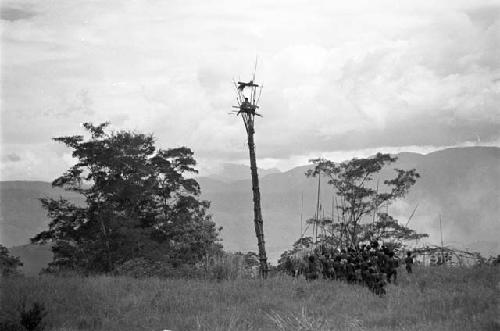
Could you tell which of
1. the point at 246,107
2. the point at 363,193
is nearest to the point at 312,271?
the point at 246,107

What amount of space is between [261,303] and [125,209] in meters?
17.5

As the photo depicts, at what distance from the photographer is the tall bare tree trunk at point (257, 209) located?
16625 mm

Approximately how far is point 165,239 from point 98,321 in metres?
17.6

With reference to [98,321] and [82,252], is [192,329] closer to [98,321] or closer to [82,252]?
[98,321]

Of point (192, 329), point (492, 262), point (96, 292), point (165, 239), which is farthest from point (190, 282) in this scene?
point (165, 239)

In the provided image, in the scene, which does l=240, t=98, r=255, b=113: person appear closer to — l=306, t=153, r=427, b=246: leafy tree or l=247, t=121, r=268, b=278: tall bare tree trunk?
l=247, t=121, r=268, b=278: tall bare tree trunk

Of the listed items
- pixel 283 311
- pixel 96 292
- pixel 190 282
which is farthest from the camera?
pixel 190 282

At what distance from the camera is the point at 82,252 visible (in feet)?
85.8

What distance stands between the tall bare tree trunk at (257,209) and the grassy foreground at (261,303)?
147 cm

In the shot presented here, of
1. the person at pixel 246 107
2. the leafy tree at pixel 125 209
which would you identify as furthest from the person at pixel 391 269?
the leafy tree at pixel 125 209

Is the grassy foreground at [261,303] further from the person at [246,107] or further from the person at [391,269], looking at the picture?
the person at [246,107]

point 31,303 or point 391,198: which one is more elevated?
point 391,198

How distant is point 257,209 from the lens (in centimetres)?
1702

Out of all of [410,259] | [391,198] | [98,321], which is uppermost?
[391,198]
